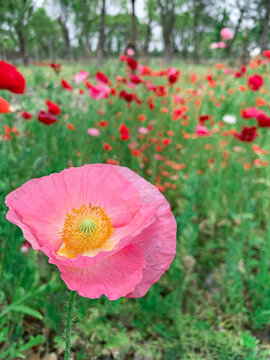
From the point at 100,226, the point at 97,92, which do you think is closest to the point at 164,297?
the point at 100,226

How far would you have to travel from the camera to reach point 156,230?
0.49 metres

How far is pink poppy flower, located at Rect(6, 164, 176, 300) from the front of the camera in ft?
1.49

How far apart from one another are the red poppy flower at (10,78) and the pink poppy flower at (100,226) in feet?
2.70

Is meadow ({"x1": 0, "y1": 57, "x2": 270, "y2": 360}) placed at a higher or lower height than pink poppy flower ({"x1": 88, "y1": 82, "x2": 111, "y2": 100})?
lower

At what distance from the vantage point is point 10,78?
1.25 meters

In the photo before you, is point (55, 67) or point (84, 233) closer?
point (84, 233)

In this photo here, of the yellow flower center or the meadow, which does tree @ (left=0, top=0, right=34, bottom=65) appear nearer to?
the meadow

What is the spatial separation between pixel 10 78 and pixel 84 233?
3.12ft

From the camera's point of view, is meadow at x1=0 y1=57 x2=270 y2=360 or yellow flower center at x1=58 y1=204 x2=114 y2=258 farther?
meadow at x1=0 y1=57 x2=270 y2=360

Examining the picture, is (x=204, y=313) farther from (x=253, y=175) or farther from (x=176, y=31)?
(x=176, y=31)

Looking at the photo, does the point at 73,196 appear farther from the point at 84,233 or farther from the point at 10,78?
the point at 10,78

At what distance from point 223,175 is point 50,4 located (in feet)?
105

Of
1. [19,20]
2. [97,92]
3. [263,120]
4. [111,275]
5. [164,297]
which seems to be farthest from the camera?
[19,20]

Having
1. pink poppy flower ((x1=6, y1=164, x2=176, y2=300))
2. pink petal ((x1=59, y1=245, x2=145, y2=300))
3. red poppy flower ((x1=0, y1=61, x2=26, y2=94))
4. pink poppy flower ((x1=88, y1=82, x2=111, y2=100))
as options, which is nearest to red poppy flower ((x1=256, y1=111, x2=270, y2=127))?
pink poppy flower ((x1=88, y1=82, x2=111, y2=100))
